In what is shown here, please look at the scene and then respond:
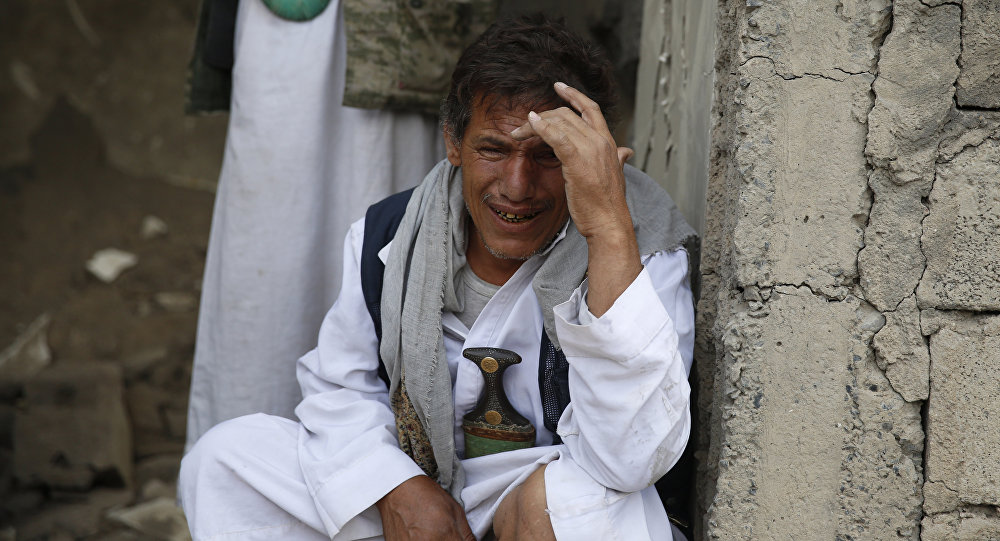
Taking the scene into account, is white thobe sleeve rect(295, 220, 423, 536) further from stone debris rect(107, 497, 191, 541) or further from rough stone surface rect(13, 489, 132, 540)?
rough stone surface rect(13, 489, 132, 540)

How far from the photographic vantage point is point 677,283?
183 centimetres

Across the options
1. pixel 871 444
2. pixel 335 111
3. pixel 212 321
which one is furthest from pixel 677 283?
pixel 212 321

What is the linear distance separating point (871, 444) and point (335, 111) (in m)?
1.80

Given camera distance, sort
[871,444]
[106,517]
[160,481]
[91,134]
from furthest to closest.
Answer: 1. [91,134]
2. [160,481]
3. [106,517]
4. [871,444]

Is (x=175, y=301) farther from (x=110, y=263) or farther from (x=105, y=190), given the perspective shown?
(x=105, y=190)

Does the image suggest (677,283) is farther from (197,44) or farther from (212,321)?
(197,44)

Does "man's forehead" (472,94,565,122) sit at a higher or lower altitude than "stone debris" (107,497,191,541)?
higher

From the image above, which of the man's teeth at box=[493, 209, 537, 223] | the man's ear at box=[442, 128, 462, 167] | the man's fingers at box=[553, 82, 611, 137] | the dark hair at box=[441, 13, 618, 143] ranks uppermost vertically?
the dark hair at box=[441, 13, 618, 143]

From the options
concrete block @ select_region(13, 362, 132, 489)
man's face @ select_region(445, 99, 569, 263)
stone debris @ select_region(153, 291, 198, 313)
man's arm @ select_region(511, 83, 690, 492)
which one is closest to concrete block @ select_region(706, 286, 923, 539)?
man's arm @ select_region(511, 83, 690, 492)

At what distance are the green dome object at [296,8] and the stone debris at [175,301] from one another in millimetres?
1886

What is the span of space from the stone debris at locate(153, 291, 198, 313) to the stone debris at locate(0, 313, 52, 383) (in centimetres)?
46

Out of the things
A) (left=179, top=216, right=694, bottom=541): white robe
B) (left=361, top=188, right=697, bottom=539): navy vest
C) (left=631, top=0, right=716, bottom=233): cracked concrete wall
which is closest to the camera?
(left=179, top=216, right=694, bottom=541): white robe

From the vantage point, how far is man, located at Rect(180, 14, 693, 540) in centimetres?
164

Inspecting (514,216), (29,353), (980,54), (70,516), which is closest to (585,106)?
(514,216)
